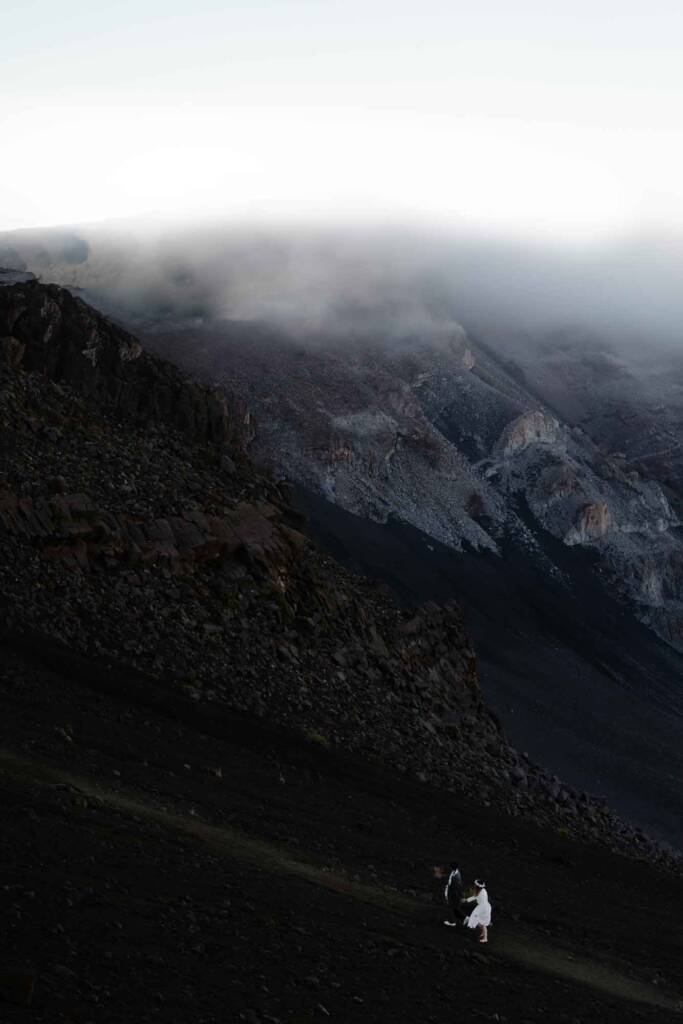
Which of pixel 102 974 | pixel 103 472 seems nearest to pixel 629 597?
pixel 103 472

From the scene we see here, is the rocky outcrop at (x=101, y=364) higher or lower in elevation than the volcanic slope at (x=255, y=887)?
higher

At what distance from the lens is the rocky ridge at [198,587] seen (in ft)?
122

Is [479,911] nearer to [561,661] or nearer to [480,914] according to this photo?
[480,914]

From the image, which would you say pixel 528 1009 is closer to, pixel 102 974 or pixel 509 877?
pixel 102 974

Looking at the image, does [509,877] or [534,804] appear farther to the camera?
[534,804]

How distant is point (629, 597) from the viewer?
173750 millimetres

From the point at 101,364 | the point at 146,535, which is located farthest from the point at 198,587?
the point at 101,364

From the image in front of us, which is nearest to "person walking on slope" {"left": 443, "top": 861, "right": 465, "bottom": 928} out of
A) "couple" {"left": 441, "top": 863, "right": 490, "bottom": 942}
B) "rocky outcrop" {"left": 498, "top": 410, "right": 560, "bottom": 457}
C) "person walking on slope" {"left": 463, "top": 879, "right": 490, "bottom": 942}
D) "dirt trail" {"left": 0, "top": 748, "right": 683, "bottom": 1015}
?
"couple" {"left": 441, "top": 863, "right": 490, "bottom": 942}

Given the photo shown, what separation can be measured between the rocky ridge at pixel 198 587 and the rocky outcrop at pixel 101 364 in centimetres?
12

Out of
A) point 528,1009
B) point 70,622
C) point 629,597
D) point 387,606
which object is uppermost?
point 629,597

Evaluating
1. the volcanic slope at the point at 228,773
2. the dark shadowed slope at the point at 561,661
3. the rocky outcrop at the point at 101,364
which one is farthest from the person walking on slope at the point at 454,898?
the dark shadowed slope at the point at 561,661

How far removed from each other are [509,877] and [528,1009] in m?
13.7

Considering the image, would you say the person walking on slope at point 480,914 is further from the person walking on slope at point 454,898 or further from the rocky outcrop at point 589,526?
the rocky outcrop at point 589,526

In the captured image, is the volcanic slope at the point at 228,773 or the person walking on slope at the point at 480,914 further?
the person walking on slope at the point at 480,914
